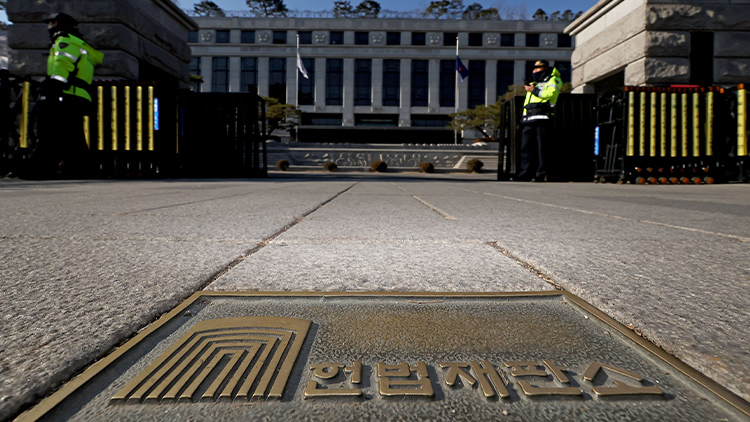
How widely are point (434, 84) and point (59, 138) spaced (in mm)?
43993

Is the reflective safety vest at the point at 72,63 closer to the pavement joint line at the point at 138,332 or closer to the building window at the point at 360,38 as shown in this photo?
the pavement joint line at the point at 138,332

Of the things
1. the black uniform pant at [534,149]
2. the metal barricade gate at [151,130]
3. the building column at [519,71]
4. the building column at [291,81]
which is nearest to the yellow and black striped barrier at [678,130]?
the black uniform pant at [534,149]

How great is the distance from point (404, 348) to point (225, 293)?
21.6 inches

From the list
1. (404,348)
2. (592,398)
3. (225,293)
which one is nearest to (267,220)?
(225,293)

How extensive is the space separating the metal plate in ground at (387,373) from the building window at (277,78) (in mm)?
51059

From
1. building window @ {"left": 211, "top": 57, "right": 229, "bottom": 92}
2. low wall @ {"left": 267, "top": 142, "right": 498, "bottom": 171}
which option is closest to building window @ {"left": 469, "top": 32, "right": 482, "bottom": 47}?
low wall @ {"left": 267, "top": 142, "right": 498, "bottom": 171}

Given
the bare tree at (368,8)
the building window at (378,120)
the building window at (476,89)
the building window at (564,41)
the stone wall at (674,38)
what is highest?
the bare tree at (368,8)

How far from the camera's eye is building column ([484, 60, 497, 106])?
1923 inches

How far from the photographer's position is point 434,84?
162 ft

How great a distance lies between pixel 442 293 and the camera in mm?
1136

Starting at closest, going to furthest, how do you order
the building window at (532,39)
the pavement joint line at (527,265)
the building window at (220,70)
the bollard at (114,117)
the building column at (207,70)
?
the pavement joint line at (527,265) → the bollard at (114,117) → the building column at (207,70) → the building window at (220,70) → the building window at (532,39)

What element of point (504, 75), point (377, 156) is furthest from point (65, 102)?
point (504, 75)

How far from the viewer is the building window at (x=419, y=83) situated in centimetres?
4944

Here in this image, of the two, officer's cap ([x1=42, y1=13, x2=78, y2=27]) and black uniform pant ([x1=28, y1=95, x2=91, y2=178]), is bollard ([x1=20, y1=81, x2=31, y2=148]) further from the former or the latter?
officer's cap ([x1=42, y1=13, x2=78, y2=27])
